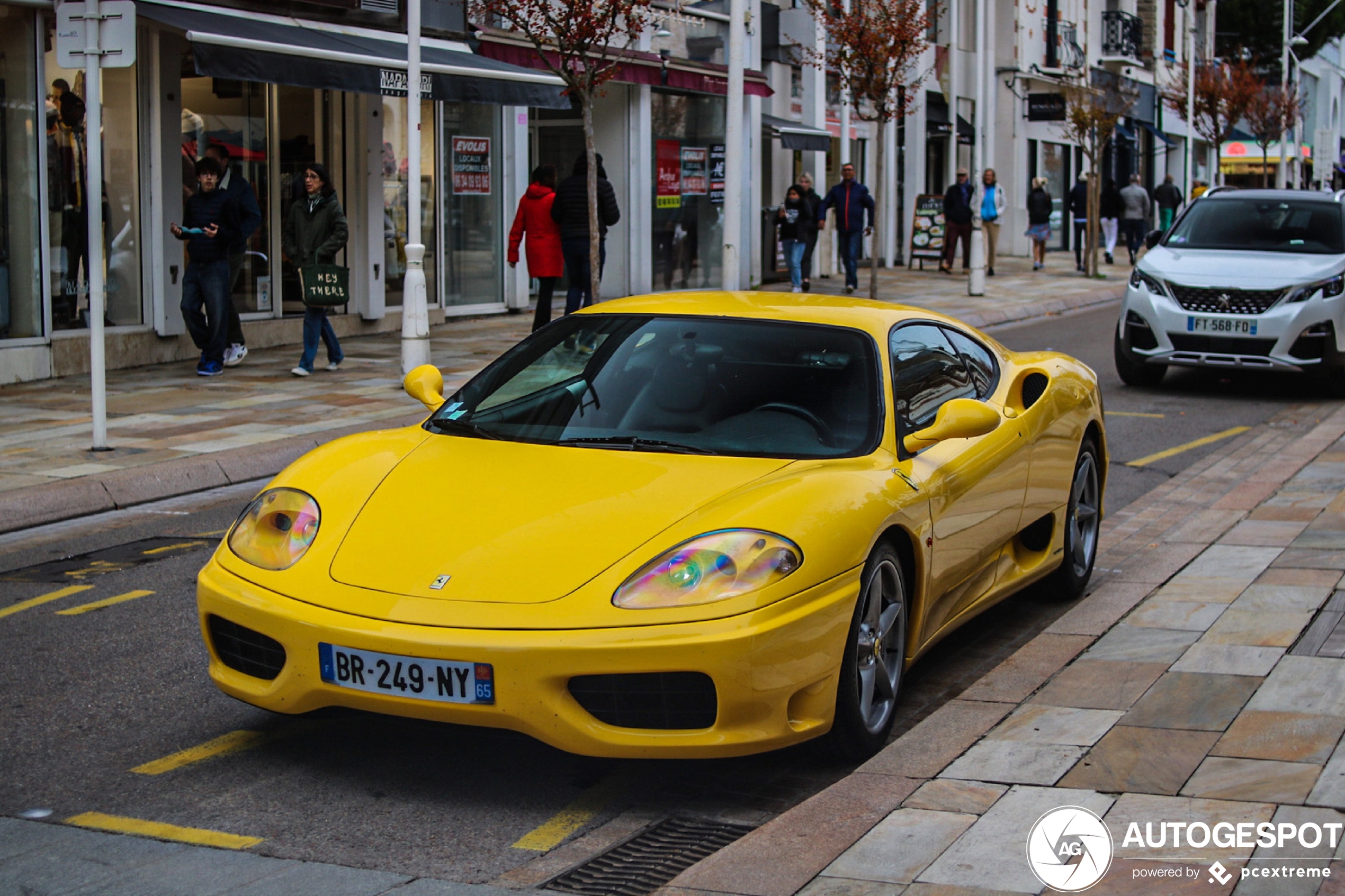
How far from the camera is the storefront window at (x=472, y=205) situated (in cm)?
1962

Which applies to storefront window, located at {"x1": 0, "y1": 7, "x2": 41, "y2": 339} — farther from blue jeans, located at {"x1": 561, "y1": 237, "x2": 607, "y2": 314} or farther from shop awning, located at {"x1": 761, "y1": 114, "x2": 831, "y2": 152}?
shop awning, located at {"x1": 761, "y1": 114, "x2": 831, "y2": 152}

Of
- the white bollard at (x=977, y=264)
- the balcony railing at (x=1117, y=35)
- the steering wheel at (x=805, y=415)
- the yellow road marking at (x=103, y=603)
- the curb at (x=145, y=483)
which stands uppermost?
the balcony railing at (x=1117, y=35)

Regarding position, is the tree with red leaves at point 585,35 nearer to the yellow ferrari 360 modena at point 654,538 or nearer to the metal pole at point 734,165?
the metal pole at point 734,165

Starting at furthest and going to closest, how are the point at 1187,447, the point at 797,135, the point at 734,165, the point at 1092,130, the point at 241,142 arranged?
the point at 1092,130 → the point at 797,135 → the point at 734,165 → the point at 241,142 → the point at 1187,447

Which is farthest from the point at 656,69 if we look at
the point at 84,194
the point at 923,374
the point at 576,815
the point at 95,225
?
the point at 576,815

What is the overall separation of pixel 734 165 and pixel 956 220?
1284 cm

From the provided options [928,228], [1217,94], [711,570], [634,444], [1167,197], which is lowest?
[711,570]

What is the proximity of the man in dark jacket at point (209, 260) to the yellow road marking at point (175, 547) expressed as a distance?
651cm

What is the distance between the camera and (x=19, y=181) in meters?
14.0

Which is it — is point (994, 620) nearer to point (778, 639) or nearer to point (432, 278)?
point (778, 639)

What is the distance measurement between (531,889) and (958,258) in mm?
32615

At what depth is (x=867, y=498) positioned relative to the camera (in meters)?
4.58

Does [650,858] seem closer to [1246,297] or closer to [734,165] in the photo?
[1246,297]

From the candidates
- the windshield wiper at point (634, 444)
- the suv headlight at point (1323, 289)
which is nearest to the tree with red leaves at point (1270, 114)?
the suv headlight at point (1323, 289)
